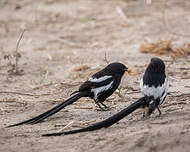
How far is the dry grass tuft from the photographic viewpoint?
8.12 m

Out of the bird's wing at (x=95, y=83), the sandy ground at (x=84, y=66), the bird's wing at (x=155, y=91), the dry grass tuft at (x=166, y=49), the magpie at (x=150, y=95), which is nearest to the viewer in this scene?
the sandy ground at (x=84, y=66)

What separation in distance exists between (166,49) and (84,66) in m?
1.41

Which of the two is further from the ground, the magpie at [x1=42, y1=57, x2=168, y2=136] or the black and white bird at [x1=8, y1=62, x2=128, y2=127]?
the magpie at [x1=42, y1=57, x2=168, y2=136]

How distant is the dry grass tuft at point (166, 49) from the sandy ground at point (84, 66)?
15 cm

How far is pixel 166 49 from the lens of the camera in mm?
8297

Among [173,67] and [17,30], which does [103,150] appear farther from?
[17,30]

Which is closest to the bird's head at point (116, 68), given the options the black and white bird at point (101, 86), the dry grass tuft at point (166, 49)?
the black and white bird at point (101, 86)

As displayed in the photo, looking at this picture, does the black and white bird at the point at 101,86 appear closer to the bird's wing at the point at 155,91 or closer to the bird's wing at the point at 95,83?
the bird's wing at the point at 95,83

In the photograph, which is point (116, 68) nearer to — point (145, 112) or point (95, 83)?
point (95, 83)

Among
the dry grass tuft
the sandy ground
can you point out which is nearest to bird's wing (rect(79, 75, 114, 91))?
the sandy ground

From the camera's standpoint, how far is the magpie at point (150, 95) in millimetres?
4816

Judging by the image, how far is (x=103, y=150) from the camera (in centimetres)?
430

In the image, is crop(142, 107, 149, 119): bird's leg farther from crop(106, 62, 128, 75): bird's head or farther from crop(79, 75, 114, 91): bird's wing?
crop(106, 62, 128, 75): bird's head

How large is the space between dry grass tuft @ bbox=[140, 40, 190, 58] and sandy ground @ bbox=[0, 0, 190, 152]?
0.15 meters
